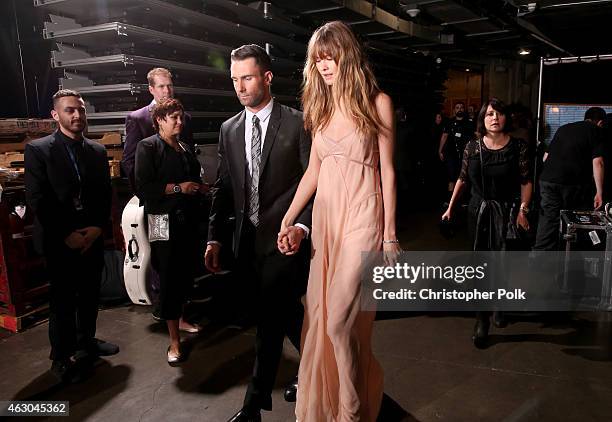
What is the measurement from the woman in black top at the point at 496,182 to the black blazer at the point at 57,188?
2620 millimetres

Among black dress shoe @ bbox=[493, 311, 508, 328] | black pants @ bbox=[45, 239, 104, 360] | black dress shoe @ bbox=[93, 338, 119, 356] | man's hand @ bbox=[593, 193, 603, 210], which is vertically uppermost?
man's hand @ bbox=[593, 193, 603, 210]

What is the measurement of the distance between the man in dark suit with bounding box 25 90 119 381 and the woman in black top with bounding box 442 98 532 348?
2613 mm

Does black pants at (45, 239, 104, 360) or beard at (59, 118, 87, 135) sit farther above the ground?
beard at (59, 118, 87, 135)

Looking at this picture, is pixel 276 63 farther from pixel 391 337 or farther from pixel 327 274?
pixel 327 274

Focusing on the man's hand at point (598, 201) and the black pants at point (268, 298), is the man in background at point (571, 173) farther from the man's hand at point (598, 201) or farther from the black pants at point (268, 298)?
the black pants at point (268, 298)

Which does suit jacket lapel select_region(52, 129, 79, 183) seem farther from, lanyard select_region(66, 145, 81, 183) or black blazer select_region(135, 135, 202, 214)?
black blazer select_region(135, 135, 202, 214)

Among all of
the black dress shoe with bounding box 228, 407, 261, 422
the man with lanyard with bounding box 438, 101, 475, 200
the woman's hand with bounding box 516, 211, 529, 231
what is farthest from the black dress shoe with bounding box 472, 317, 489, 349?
the man with lanyard with bounding box 438, 101, 475, 200

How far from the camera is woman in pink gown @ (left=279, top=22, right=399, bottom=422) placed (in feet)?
6.46

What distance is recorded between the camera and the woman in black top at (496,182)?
132 inches

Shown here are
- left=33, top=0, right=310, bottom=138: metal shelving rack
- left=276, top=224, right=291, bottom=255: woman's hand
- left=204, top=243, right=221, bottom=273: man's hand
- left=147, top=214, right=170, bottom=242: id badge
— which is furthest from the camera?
left=33, top=0, right=310, bottom=138: metal shelving rack

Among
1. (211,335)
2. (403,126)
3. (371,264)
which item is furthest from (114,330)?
(403,126)

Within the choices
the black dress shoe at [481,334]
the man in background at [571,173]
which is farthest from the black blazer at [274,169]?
the man in background at [571,173]

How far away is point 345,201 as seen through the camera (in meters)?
2.02

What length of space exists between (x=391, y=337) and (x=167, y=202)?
185cm
